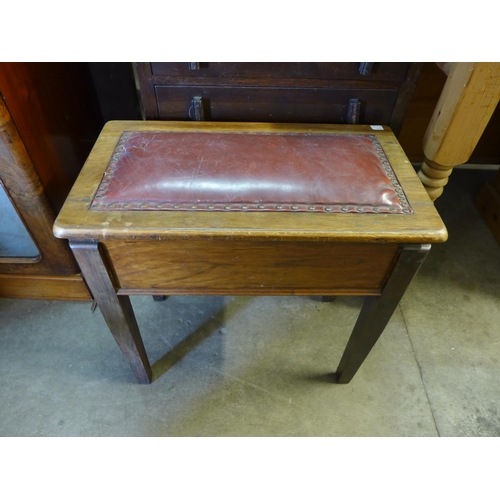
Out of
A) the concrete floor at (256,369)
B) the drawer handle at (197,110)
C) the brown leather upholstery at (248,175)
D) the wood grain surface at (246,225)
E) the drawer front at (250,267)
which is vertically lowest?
the concrete floor at (256,369)

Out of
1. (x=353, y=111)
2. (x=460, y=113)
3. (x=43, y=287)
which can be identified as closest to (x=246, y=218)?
(x=353, y=111)

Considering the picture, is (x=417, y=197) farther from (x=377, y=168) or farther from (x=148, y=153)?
(x=148, y=153)

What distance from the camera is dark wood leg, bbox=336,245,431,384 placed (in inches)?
31.4

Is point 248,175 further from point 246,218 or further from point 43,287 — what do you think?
point 43,287

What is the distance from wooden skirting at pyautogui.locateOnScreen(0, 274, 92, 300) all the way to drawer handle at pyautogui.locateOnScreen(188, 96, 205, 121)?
0.71 metres

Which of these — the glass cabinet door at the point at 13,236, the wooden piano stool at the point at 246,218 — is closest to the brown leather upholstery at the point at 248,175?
the wooden piano stool at the point at 246,218

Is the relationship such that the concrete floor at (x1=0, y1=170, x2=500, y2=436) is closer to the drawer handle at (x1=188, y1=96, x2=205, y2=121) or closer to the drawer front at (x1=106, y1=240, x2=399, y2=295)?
the drawer front at (x1=106, y1=240, x2=399, y2=295)

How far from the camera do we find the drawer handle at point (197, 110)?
1007mm

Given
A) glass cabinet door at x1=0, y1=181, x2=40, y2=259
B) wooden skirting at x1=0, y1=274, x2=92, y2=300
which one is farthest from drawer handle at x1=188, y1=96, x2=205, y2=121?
wooden skirting at x1=0, y1=274, x2=92, y2=300

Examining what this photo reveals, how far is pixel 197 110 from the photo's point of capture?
3.34 feet

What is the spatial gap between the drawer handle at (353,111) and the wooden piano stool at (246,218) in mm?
109

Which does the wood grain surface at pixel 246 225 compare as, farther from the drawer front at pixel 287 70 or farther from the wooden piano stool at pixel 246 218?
the drawer front at pixel 287 70

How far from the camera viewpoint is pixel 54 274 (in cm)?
130

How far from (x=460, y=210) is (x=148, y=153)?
163 centimetres
